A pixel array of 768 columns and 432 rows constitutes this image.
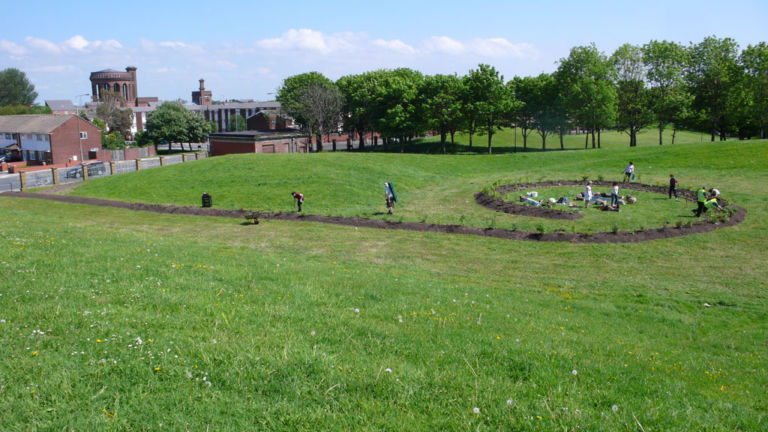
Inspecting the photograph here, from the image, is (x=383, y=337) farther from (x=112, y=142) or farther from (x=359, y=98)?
(x=112, y=142)

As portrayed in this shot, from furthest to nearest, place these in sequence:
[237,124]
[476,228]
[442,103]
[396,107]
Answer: [237,124] → [396,107] → [442,103] → [476,228]

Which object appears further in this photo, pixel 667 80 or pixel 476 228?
pixel 667 80

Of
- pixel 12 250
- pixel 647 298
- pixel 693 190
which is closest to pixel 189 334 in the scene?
pixel 12 250

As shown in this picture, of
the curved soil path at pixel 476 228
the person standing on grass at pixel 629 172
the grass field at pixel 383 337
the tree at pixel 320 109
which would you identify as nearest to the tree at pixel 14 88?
the tree at pixel 320 109

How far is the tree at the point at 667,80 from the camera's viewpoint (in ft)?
224

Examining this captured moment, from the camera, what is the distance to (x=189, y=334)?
26.7 ft

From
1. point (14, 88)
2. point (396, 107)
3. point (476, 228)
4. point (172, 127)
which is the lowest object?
point (476, 228)

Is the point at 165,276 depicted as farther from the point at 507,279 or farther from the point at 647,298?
the point at 647,298

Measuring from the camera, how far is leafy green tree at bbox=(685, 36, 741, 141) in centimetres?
6969

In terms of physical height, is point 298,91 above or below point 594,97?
above

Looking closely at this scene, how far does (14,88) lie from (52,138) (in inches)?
3809

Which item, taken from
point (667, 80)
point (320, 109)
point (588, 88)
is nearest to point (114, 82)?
point (320, 109)

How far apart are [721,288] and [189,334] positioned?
15925mm

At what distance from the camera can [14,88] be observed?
149375mm
